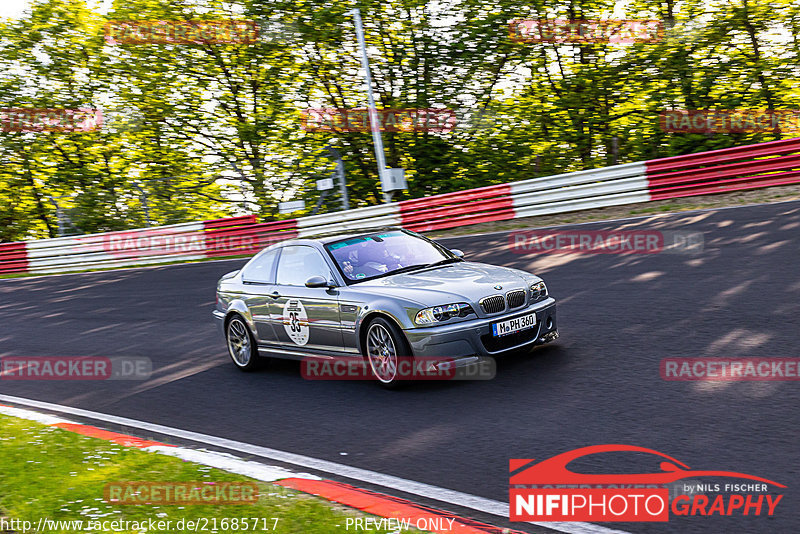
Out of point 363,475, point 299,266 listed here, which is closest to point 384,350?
point 299,266

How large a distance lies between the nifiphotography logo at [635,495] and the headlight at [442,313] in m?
2.27

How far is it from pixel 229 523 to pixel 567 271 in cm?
815

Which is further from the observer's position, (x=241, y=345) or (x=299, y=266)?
(x=241, y=345)

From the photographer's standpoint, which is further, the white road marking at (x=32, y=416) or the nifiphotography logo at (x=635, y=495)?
the white road marking at (x=32, y=416)

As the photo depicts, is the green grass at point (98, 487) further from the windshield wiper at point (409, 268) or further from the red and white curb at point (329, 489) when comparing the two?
the windshield wiper at point (409, 268)

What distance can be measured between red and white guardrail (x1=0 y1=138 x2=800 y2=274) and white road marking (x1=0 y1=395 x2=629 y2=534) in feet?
40.5

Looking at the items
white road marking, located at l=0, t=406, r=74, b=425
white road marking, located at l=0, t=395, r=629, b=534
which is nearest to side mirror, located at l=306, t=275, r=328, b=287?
white road marking, located at l=0, t=395, r=629, b=534

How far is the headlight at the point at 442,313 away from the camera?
6953mm

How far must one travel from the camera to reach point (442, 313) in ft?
22.9

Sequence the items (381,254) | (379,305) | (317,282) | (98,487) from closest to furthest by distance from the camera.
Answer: (98,487) → (379,305) → (317,282) → (381,254)

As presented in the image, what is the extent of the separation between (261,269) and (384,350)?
249 centimetres

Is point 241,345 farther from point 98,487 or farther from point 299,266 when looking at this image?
point 98,487

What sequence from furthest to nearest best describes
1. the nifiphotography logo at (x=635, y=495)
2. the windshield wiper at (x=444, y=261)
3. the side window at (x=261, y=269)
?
the side window at (x=261, y=269) → the windshield wiper at (x=444, y=261) → the nifiphotography logo at (x=635, y=495)

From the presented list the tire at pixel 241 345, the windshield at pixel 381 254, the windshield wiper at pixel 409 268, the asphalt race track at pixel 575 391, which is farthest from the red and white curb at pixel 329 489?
the windshield wiper at pixel 409 268
